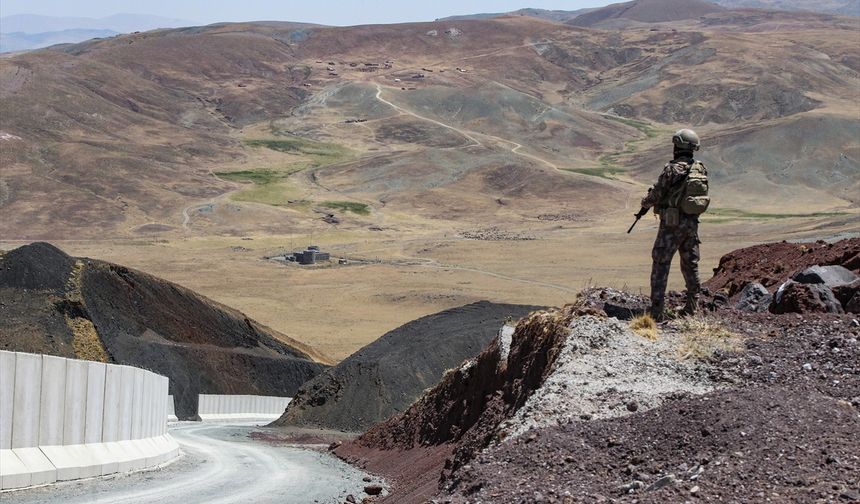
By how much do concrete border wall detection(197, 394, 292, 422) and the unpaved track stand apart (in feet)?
52.2

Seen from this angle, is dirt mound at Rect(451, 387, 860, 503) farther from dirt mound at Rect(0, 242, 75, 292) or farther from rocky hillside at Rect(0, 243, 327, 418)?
dirt mound at Rect(0, 242, 75, 292)

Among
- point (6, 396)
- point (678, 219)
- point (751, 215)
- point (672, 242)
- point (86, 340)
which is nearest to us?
point (6, 396)

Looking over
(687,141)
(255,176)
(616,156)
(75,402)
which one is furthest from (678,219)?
(616,156)

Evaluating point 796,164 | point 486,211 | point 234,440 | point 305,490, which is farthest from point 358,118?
point 305,490

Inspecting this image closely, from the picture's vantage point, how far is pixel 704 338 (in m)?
12.7

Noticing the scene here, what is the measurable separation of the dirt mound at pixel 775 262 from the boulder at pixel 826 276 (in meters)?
1.15

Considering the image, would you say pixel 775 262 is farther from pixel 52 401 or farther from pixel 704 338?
pixel 52 401

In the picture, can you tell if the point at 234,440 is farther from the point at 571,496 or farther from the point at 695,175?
the point at 571,496

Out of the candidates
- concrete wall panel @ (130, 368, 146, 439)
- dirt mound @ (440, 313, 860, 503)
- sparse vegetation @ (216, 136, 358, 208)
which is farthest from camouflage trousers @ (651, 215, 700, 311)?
sparse vegetation @ (216, 136, 358, 208)

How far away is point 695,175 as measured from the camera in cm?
1460

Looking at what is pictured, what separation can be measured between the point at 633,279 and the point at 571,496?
2886 inches

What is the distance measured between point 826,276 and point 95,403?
33.4 feet

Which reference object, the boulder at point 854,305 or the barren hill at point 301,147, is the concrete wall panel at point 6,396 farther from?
the barren hill at point 301,147

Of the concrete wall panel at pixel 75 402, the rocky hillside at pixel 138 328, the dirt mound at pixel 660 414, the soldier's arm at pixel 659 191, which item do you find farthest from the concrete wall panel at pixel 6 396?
the rocky hillside at pixel 138 328
